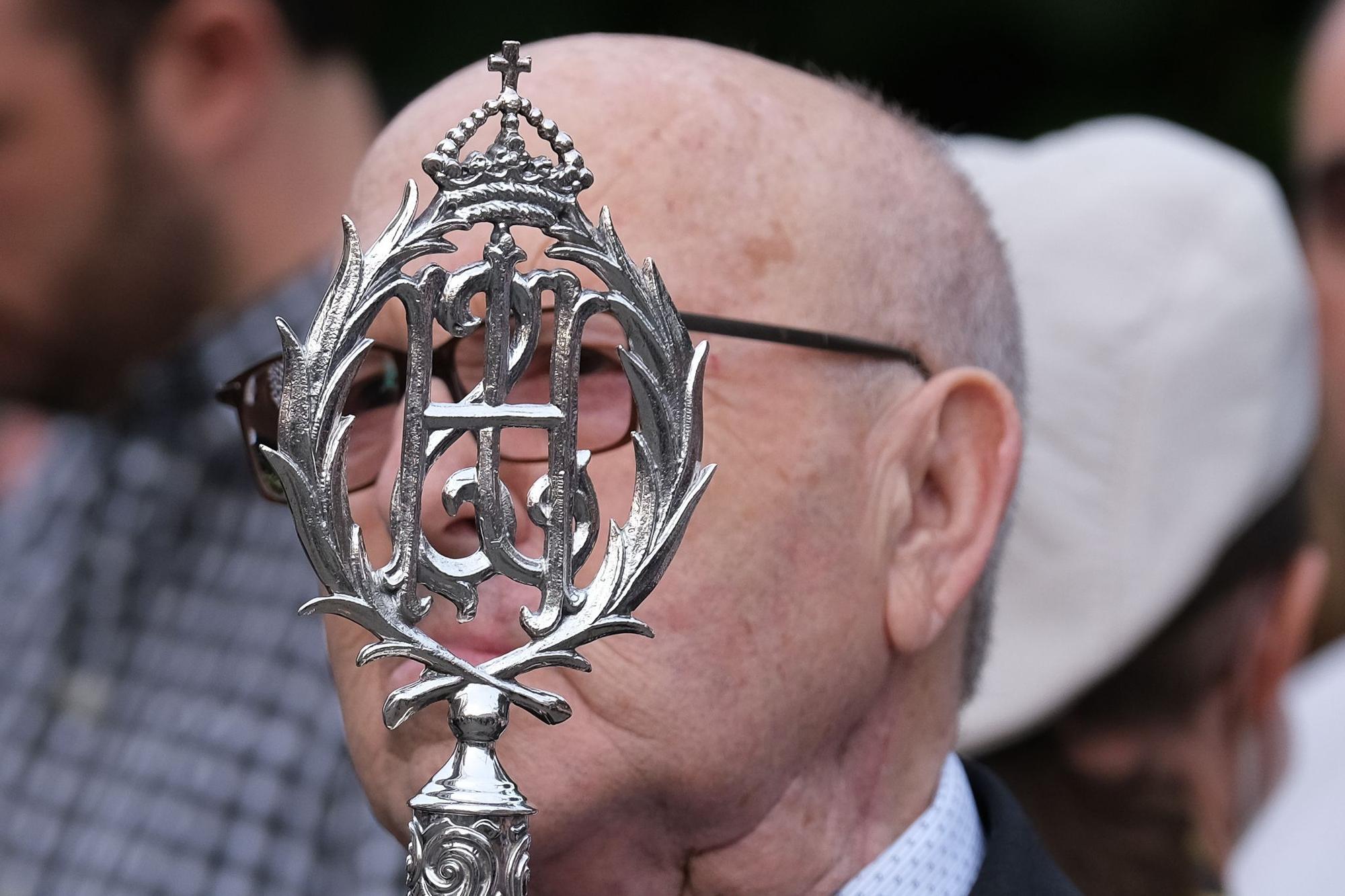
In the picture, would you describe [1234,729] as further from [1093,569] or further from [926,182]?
[926,182]

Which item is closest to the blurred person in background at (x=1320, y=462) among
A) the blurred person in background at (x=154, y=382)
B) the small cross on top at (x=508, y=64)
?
the blurred person in background at (x=154, y=382)

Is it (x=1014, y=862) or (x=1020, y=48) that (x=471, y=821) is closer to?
(x=1014, y=862)

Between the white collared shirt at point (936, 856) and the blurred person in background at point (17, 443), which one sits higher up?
the white collared shirt at point (936, 856)

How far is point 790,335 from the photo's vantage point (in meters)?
1.42

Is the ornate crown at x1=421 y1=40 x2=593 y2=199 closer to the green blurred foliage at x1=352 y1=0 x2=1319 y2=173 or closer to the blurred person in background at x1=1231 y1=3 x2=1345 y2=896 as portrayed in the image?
the blurred person in background at x1=1231 y1=3 x2=1345 y2=896

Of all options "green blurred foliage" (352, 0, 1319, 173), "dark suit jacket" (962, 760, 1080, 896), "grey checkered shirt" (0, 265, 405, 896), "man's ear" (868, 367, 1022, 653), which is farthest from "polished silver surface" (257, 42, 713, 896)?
"green blurred foliage" (352, 0, 1319, 173)

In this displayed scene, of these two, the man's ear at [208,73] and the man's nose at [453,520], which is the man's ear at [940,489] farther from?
the man's ear at [208,73]

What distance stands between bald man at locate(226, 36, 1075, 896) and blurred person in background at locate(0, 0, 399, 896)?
1047 millimetres

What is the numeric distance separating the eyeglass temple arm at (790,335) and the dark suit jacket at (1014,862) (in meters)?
0.42

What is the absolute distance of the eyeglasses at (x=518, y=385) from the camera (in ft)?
4.44

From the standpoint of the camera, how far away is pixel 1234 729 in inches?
97.9

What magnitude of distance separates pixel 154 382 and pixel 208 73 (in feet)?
1.63

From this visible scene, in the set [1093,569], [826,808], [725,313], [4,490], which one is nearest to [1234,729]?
[1093,569]

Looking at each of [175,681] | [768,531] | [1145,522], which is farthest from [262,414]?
[1145,522]
